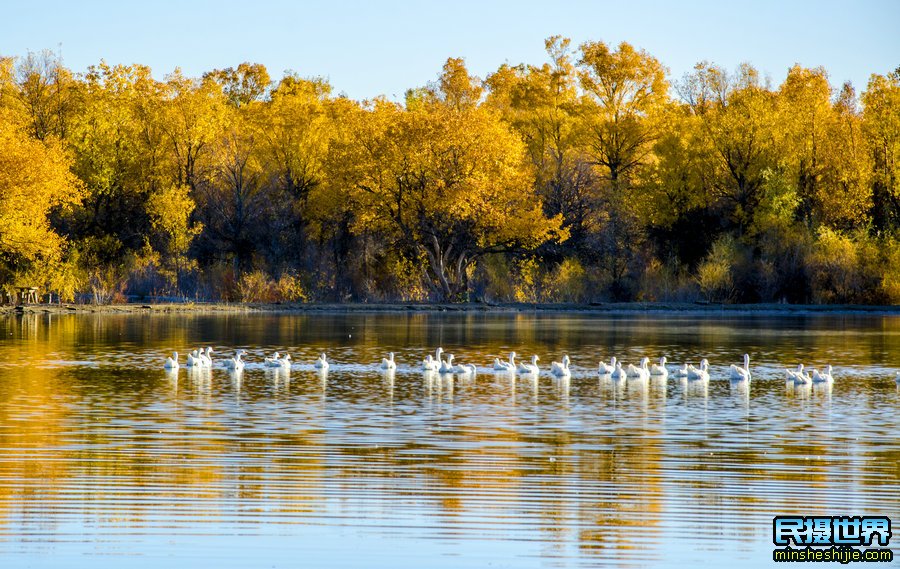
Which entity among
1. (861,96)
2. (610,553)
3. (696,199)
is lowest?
(610,553)

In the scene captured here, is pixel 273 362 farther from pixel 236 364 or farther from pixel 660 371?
pixel 660 371

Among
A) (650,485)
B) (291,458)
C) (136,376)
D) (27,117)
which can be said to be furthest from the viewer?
(27,117)

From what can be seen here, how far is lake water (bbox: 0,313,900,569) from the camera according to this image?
13.1m

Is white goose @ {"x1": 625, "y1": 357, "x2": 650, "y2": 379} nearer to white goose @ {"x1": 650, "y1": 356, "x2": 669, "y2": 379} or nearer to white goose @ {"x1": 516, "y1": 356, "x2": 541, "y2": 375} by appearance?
white goose @ {"x1": 650, "y1": 356, "x2": 669, "y2": 379}

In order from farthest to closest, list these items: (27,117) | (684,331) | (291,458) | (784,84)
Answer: (784,84) < (27,117) < (684,331) < (291,458)

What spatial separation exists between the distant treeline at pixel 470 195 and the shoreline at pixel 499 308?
73.5 inches

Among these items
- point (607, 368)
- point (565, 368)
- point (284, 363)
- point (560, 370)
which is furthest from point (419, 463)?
point (284, 363)

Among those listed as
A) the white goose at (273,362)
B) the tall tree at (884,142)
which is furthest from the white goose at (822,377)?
the tall tree at (884,142)

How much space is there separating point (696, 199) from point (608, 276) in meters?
6.28

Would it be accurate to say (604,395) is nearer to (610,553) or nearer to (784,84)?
(610,553)

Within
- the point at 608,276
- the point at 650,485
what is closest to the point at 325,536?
the point at 650,485

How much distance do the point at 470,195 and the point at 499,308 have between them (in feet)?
20.2

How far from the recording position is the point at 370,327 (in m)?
54.6

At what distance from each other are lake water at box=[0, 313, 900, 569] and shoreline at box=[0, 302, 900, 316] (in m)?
28.0
